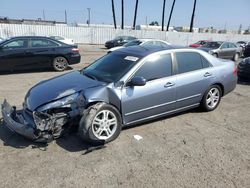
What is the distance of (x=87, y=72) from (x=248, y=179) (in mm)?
3276

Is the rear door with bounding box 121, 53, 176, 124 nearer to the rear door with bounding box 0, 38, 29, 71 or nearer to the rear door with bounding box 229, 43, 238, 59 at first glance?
the rear door with bounding box 0, 38, 29, 71

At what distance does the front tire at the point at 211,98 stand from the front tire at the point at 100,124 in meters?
2.25

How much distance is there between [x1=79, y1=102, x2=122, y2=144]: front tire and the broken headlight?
0.82ft

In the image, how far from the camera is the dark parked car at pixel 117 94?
364cm

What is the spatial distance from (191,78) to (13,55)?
7179 millimetres

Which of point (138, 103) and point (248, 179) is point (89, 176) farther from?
point (248, 179)

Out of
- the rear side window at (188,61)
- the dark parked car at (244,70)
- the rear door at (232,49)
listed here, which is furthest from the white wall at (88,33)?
the rear side window at (188,61)

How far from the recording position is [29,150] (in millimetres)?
3580

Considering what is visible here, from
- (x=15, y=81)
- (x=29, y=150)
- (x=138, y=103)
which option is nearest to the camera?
(x=29, y=150)

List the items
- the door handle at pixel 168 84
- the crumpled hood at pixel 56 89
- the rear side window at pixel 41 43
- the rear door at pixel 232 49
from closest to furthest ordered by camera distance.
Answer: the crumpled hood at pixel 56 89, the door handle at pixel 168 84, the rear side window at pixel 41 43, the rear door at pixel 232 49

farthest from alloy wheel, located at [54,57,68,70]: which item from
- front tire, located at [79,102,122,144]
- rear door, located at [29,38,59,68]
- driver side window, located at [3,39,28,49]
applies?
front tire, located at [79,102,122,144]

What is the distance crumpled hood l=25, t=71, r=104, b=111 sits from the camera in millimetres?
3768

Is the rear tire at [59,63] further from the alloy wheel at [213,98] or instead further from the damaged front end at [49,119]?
the alloy wheel at [213,98]

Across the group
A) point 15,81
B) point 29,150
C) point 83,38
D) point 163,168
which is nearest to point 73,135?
point 29,150
